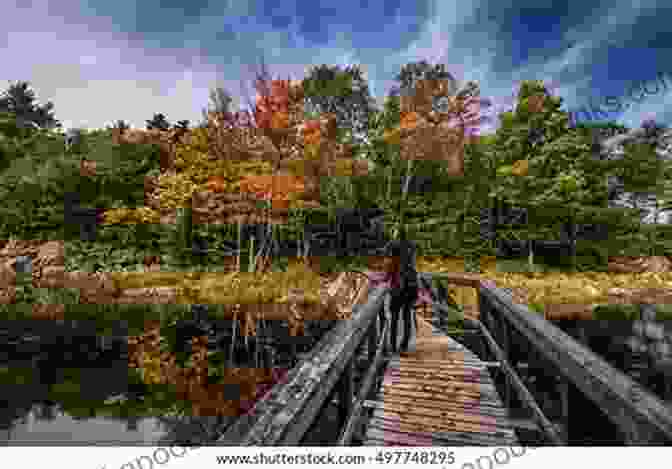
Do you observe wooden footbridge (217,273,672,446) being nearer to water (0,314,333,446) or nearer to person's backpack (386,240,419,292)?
person's backpack (386,240,419,292)

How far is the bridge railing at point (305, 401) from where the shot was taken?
140 centimetres

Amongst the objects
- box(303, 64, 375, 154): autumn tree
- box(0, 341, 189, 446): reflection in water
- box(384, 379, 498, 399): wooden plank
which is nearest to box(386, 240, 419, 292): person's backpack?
box(384, 379, 498, 399): wooden plank

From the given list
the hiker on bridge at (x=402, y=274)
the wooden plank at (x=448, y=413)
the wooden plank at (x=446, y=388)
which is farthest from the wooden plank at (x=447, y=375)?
the hiker on bridge at (x=402, y=274)

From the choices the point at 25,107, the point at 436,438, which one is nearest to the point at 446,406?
the point at 436,438

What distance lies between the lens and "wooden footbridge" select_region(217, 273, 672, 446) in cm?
150

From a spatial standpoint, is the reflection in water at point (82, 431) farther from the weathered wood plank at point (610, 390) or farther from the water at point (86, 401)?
the weathered wood plank at point (610, 390)

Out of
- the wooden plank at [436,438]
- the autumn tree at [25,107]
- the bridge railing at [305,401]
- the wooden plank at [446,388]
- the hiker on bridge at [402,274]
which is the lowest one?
the wooden plank at [436,438]

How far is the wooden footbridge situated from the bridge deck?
→ 0.4 inches

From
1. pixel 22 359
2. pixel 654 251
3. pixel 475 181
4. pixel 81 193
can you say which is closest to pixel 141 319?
pixel 22 359

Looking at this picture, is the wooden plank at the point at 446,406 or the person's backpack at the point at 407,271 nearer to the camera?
the wooden plank at the point at 446,406

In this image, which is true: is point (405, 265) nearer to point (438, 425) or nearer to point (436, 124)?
point (438, 425)

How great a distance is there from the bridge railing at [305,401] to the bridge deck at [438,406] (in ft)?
1.13

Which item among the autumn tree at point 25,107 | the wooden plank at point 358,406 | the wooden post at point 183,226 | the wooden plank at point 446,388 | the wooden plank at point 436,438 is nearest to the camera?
the wooden plank at point 436,438

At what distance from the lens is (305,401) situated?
5.41 feet
